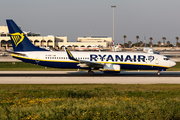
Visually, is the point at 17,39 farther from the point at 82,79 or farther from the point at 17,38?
the point at 82,79

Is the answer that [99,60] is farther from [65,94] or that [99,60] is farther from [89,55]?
[65,94]

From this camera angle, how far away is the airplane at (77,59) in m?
37.5

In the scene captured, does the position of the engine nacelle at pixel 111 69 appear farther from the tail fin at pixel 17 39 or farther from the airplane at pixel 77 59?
the tail fin at pixel 17 39

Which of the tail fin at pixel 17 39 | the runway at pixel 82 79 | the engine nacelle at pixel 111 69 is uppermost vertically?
the tail fin at pixel 17 39

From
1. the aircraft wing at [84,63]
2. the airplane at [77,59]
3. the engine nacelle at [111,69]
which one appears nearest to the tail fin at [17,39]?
the airplane at [77,59]

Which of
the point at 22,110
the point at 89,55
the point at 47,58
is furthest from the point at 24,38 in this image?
the point at 22,110

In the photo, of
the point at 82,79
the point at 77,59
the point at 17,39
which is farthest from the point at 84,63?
the point at 17,39

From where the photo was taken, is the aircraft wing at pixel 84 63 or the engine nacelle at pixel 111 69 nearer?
the aircraft wing at pixel 84 63

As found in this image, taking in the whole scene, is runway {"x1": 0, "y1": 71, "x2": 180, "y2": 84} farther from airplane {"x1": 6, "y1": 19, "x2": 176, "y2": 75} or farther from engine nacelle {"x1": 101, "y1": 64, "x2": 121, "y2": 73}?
airplane {"x1": 6, "y1": 19, "x2": 176, "y2": 75}

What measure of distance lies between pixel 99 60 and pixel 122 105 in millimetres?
22727

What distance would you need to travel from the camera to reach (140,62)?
3825 cm

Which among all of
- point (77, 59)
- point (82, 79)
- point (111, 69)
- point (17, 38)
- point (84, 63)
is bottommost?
point (82, 79)

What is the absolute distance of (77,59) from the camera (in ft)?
124

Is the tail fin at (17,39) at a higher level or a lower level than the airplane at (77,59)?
higher
